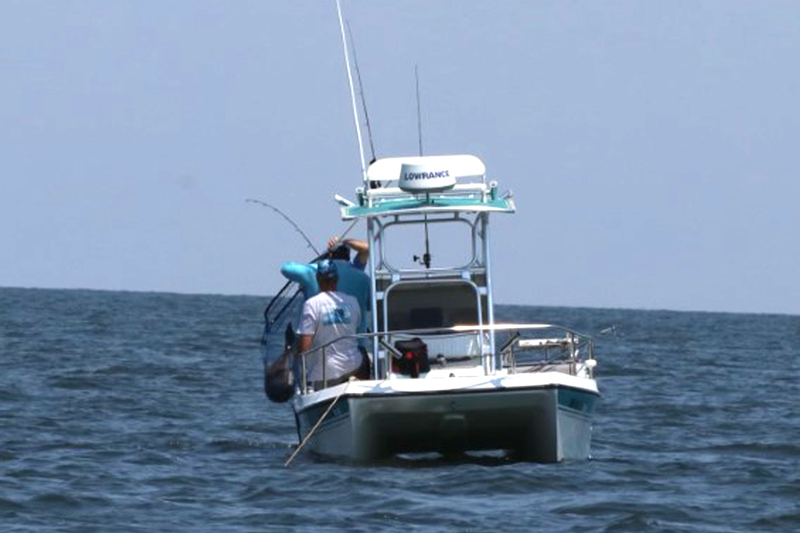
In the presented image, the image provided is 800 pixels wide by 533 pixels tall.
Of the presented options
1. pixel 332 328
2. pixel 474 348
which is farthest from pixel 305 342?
pixel 474 348

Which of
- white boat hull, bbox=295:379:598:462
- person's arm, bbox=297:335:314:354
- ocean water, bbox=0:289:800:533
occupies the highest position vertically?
person's arm, bbox=297:335:314:354

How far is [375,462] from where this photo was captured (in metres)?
17.1

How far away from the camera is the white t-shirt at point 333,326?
1752 centimetres

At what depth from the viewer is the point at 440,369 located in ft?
58.1

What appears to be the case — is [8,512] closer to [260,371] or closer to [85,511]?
[85,511]

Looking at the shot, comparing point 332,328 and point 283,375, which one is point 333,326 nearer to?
point 332,328

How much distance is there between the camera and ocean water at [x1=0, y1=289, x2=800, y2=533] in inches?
580

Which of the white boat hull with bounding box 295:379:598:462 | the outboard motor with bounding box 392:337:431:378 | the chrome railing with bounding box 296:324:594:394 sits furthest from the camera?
the outboard motor with bounding box 392:337:431:378

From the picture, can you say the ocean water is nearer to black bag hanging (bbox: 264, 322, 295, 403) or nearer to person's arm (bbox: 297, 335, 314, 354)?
black bag hanging (bbox: 264, 322, 295, 403)

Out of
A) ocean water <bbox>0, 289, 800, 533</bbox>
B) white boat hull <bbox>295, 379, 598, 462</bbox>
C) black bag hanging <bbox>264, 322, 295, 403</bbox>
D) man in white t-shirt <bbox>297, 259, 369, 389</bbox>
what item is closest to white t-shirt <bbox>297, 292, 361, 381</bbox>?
man in white t-shirt <bbox>297, 259, 369, 389</bbox>

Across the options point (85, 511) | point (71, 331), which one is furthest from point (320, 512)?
point (71, 331)

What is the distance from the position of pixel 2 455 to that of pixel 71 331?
29.6 meters

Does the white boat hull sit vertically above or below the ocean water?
above

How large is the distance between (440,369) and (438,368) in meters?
0.05
